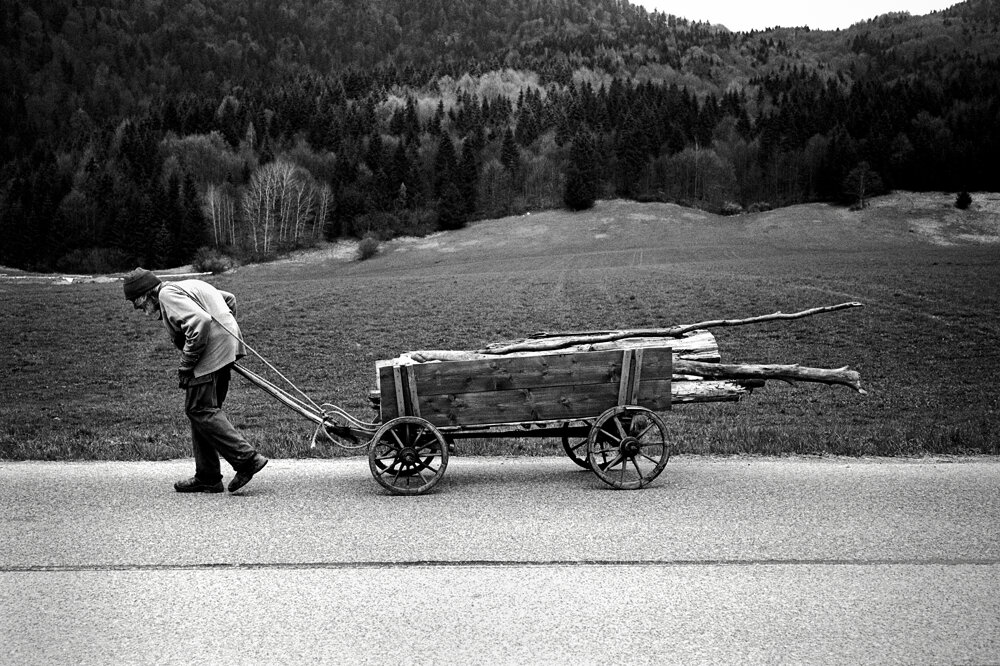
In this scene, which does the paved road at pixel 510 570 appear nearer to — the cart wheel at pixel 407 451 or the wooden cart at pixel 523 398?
the cart wheel at pixel 407 451

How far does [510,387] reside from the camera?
7.70 metres

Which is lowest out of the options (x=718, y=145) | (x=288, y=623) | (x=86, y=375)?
(x=86, y=375)

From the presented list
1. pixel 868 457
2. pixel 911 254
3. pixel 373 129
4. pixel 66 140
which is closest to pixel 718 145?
pixel 373 129

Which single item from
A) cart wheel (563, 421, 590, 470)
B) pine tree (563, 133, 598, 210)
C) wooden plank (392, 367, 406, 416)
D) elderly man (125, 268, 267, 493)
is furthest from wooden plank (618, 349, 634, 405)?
pine tree (563, 133, 598, 210)

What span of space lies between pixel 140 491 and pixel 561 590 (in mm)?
4564

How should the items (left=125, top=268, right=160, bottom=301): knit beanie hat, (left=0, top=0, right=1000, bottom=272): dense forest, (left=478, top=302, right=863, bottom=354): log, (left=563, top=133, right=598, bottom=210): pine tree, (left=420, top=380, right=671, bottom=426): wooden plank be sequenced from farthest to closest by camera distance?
1. (left=563, top=133, right=598, bottom=210): pine tree
2. (left=0, top=0, right=1000, bottom=272): dense forest
3. (left=478, top=302, right=863, bottom=354): log
4. (left=420, top=380, right=671, bottom=426): wooden plank
5. (left=125, top=268, right=160, bottom=301): knit beanie hat

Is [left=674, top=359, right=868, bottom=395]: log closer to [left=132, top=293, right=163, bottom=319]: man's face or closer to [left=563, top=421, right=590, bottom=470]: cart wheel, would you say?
[left=563, top=421, right=590, bottom=470]: cart wheel

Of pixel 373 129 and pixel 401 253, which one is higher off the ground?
pixel 373 129

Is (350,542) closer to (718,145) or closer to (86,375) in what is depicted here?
(86,375)

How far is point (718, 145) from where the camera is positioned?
124812 mm

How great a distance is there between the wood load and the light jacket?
151 centimetres

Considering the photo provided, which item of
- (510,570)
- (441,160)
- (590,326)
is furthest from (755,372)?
(441,160)

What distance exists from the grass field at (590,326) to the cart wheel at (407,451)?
77.3 inches

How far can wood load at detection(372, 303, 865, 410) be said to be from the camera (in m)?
8.48
